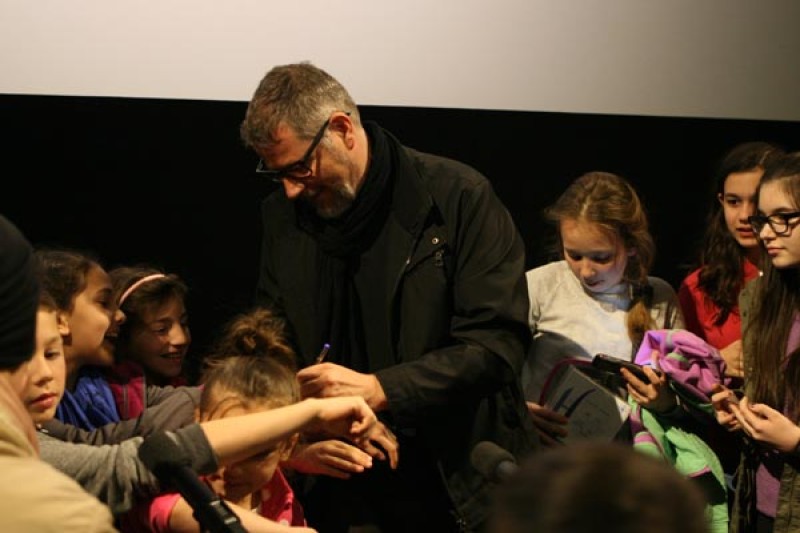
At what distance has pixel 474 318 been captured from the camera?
9.16 feet

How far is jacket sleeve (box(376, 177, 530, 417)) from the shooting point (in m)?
2.71

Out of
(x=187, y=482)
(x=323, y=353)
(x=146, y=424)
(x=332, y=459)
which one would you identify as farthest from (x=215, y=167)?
(x=187, y=482)

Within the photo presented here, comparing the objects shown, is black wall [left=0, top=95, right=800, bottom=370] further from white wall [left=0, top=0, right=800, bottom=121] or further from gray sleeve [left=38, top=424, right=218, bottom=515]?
gray sleeve [left=38, top=424, right=218, bottom=515]

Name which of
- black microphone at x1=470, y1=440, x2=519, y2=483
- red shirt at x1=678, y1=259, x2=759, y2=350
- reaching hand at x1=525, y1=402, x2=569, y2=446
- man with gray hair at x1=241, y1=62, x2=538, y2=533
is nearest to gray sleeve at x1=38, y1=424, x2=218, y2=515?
man with gray hair at x1=241, y1=62, x2=538, y2=533

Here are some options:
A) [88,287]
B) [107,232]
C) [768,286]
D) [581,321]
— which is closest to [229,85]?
[107,232]

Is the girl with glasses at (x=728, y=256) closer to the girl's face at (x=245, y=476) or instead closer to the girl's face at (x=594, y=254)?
the girl's face at (x=594, y=254)

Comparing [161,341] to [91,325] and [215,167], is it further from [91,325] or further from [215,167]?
[215,167]

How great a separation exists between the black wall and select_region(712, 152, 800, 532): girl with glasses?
83cm

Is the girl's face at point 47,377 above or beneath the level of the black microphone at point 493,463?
beneath

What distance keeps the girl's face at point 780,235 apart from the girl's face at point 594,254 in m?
0.40

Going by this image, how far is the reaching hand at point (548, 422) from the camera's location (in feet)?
10.4

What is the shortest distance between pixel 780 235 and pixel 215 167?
149cm

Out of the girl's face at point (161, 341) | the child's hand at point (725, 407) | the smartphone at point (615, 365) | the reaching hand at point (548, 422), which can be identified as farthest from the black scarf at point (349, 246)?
the child's hand at point (725, 407)

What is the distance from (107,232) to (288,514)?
1.10 metres
